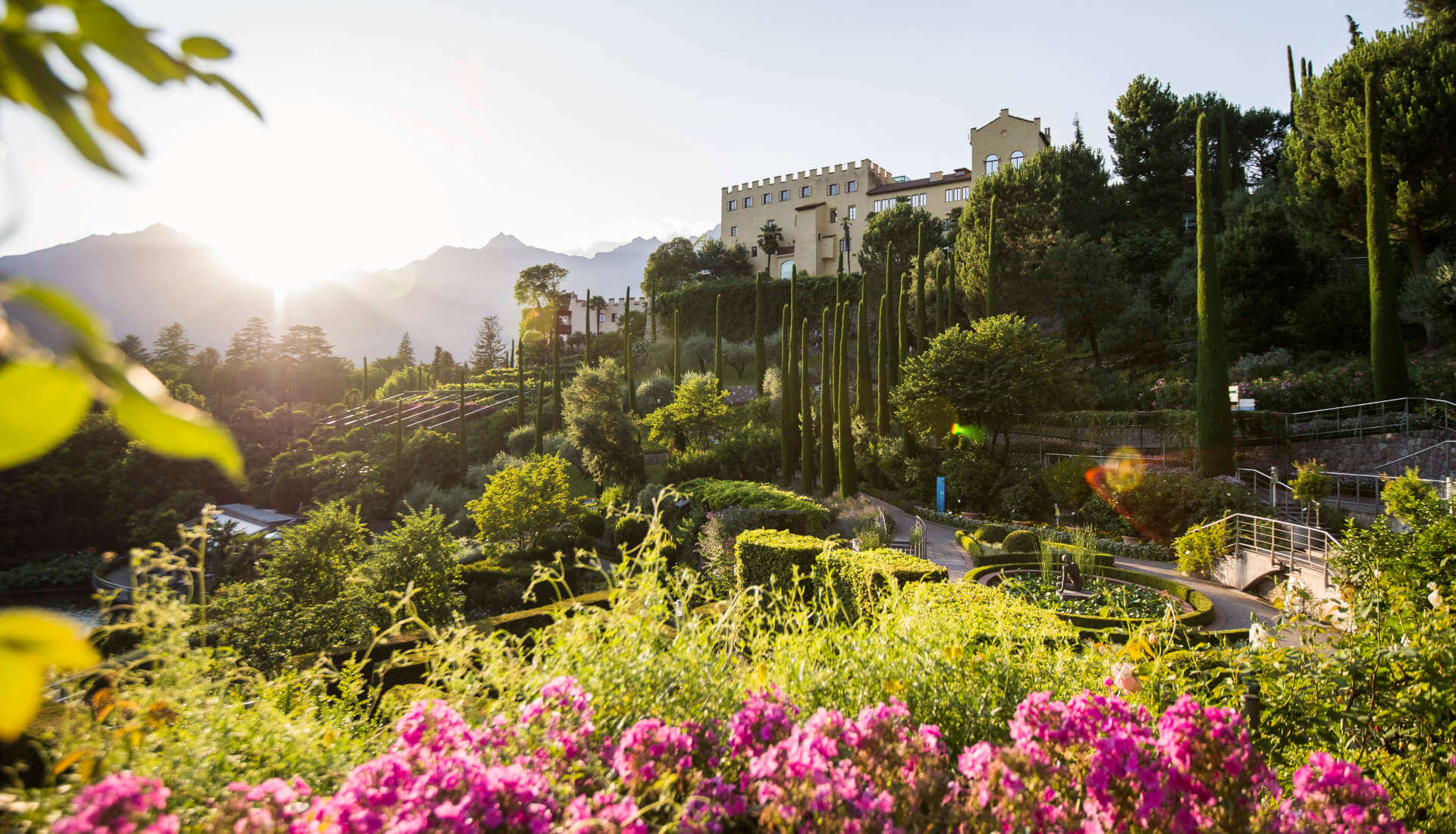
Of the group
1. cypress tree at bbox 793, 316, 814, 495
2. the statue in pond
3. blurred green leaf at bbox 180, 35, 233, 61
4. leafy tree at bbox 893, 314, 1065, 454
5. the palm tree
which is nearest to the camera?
blurred green leaf at bbox 180, 35, 233, 61

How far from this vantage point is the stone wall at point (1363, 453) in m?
16.0

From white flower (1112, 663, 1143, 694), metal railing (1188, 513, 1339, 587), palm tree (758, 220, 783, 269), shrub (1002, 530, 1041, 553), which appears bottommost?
shrub (1002, 530, 1041, 553)

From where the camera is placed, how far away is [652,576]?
3035 mm

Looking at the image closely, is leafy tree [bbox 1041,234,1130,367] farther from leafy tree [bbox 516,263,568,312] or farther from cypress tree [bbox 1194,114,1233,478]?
leafy tree [bbox 516,263,568,312]

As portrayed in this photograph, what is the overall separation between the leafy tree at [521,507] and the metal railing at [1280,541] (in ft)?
45.2

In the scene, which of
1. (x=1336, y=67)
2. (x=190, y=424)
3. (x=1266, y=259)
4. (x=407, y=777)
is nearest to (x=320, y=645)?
(x=407, y=777)

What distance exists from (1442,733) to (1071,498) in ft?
52.5

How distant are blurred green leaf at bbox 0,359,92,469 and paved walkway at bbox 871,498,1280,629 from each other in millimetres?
7112

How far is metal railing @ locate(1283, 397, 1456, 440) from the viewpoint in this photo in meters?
16.9

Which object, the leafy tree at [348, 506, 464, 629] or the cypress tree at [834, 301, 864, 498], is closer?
the leafy tree at [348, 506, 464, 629]

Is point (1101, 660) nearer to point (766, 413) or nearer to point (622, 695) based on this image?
point (622, 695)

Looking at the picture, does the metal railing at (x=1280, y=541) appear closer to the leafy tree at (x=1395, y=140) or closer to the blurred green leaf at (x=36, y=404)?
the blurred green leaf at (x=36, y=404)

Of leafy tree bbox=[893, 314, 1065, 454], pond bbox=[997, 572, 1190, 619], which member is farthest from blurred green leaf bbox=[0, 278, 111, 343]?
leafy tree bbox=[893, 314, 1065, 454]

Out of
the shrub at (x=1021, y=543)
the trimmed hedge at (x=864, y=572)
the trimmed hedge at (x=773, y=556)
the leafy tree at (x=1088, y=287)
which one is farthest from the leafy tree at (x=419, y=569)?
the leafy tree at (x=1088, y=287)
